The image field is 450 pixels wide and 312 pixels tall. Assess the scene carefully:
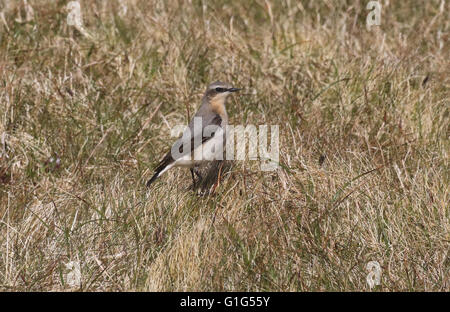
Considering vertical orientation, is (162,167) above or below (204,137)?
below

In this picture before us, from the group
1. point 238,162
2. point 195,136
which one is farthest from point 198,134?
point 238,162

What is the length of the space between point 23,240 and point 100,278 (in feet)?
2.75

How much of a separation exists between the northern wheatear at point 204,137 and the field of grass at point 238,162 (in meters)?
0.18

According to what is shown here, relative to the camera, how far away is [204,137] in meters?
6.87

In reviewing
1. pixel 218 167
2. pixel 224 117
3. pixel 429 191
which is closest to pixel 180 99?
pixel 224 117

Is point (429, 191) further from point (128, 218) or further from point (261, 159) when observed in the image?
point (128, 218)

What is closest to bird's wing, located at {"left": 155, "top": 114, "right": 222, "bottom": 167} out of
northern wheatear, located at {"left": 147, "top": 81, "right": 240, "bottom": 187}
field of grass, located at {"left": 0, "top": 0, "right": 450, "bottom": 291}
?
northern wheatear, located at {"left": 147, "top": 81, "right": 240, "bottom": 187}

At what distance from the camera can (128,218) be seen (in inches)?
220

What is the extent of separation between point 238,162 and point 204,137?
2.12 ft

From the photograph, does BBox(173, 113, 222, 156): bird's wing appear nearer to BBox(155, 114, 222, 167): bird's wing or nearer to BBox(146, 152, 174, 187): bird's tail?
BBox(155, 114, 222, 167): bird's wing

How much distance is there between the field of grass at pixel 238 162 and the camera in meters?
5.09

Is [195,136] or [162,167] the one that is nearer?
[162,167]

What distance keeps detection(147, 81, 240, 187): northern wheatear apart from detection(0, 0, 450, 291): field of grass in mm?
178

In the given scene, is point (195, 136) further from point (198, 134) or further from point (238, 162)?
point (238, 162)
